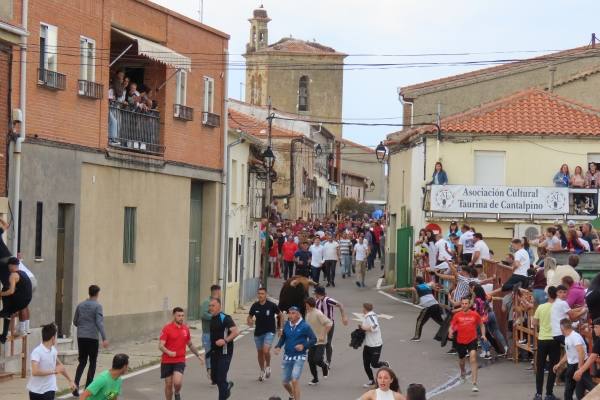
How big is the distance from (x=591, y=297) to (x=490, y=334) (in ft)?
22.5

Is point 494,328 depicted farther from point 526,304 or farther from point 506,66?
point 506,66

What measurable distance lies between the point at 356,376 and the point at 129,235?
8.58 metres

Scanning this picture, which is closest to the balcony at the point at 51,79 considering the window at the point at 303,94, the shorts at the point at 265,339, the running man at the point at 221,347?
the shorts at the point at 265,339

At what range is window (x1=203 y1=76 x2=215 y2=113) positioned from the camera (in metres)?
37.8

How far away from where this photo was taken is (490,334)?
28.4 meters

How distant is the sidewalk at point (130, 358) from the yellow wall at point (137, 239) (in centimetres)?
80

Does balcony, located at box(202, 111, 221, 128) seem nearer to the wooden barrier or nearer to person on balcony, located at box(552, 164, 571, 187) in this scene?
person on balcony, located at box(552, 164, 571, 187)

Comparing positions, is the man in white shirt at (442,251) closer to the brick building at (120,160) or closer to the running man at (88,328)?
the brick building at (120,160)

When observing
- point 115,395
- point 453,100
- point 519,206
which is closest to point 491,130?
point 519,206

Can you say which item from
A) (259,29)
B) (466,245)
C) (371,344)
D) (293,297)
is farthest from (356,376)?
(259,29)

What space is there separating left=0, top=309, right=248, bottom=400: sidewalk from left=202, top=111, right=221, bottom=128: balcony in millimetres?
5497

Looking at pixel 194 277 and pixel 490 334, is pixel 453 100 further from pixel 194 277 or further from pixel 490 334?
pixel 490 334

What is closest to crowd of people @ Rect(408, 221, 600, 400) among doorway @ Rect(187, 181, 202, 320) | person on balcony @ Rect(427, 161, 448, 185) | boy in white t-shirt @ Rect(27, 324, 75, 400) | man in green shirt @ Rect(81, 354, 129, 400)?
person on balcony @ Rect(427, 161, 448, 185)

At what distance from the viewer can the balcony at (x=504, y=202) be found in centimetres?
4347
